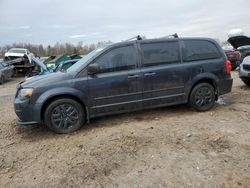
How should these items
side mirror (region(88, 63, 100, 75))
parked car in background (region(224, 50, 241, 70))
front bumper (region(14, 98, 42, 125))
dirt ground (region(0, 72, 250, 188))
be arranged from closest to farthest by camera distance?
dirt ground (region(0, 72, 250, 188)), front bumper (region(14, 98, 42, 125)), side mirror (region(88, 63, 100, 75)), parked car in background (region(224, 50, 241, 70))

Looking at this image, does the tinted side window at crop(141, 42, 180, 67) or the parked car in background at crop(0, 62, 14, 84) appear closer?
the tinted side window at crop(141, 42, 180, 67)

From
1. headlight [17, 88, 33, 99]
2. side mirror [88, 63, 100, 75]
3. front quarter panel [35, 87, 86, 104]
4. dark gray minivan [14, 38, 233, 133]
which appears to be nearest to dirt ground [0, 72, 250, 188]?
dark gray minivan [14, 38, 233, 133]

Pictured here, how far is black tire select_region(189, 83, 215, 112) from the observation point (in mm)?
7055

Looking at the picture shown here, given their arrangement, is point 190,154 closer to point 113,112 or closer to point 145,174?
point 145,174

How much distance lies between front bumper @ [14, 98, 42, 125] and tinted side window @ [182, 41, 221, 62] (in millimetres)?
3394

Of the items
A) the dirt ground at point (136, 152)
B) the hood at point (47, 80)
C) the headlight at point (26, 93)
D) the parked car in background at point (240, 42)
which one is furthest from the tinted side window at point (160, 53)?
the parked car in background at point (240, 42)

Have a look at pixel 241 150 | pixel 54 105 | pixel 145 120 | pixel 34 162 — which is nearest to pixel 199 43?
pixel 145 120

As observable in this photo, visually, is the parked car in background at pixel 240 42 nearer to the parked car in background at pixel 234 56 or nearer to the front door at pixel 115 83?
the parked car in background at pixel 234 56

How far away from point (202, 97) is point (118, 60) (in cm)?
217

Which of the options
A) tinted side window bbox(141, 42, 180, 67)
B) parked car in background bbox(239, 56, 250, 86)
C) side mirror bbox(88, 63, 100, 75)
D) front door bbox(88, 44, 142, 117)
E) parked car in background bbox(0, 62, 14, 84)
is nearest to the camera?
side mirror bbox(88, 63, 100, 75)

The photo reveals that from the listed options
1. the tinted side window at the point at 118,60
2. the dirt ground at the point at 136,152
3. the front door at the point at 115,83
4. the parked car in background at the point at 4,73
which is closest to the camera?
the dirt ground at the point at 136,152

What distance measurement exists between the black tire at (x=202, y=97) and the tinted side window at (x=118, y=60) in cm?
160

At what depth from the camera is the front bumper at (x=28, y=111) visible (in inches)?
233

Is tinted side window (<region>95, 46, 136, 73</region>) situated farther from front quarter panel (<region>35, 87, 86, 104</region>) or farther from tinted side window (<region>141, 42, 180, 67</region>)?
front quarter panel (<region>35, 87, 86, 104</region>)
